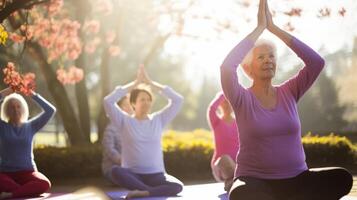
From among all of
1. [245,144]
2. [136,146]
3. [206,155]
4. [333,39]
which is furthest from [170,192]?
[333,39]

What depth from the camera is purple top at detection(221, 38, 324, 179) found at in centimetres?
360

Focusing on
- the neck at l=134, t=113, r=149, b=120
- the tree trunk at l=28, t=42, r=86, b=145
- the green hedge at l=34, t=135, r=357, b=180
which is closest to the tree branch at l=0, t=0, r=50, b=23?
the neck at l=134, t=113, r=149, b=120

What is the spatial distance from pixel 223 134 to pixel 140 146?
39.5 inches

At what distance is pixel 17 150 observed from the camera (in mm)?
7051

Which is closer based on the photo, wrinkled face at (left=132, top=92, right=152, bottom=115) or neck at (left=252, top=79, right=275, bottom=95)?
neck at (left=252, top=79, right=275, bottom=95)

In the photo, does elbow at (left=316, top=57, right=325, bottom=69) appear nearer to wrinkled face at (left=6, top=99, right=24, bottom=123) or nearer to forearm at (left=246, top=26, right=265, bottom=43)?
forearm at (left=246, top=26, right=265, bottom=43)

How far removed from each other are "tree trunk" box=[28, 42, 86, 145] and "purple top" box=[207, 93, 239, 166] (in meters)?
5.66

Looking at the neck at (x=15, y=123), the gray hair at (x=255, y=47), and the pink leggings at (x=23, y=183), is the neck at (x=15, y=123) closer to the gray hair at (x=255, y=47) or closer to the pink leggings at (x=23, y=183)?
the pink leggings at (x=23, y=183)

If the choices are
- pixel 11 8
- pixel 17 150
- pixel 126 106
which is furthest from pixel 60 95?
pixel 11 8

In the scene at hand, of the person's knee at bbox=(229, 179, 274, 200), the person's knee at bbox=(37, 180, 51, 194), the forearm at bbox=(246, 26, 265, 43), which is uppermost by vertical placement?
the forearm at bbox=(246, 26, 265, 43)

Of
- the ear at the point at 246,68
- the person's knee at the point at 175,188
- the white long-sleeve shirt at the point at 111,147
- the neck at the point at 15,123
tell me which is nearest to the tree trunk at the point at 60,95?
the white long-sleeve shirt at the point at 111,147

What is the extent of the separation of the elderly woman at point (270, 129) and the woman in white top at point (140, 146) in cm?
289

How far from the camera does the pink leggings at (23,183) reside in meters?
6.79

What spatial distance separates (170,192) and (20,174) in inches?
77.3
